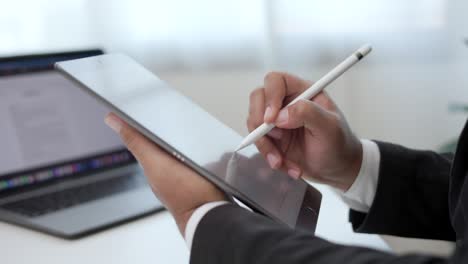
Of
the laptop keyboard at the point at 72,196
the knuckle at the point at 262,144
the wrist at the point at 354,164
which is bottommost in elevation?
the laptop keyboard at the point at 72,196

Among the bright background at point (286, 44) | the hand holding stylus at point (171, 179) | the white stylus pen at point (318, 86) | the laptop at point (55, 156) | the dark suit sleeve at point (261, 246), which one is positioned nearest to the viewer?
the dark suit sleeve at point (261, 246)

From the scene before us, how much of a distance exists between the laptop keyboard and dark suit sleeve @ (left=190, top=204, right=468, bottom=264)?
1.11 ft

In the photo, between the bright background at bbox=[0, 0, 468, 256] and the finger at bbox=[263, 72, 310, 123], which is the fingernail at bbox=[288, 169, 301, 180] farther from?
the bright background at bbox=[0, 0, 468, 256]

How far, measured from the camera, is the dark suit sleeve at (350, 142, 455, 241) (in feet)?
2.01

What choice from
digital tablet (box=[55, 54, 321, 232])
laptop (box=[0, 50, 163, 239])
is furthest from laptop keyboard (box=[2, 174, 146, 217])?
digital tablet (box=[55, 54, 321, 232])

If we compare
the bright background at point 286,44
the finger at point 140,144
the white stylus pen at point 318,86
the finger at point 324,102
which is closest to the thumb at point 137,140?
the finger at point 140,144

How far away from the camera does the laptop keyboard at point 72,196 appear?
703 millimetres

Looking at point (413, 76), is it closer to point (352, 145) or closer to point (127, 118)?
point (352, 145)

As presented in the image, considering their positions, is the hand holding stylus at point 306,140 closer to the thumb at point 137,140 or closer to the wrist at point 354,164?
the wrist at point 354,164

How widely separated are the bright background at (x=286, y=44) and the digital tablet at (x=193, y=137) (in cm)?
44

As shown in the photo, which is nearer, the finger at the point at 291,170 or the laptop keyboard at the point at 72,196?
the finger at the point at 291,170

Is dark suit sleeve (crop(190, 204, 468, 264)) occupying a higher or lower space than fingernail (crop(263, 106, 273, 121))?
lower

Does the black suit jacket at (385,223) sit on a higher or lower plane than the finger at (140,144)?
lower

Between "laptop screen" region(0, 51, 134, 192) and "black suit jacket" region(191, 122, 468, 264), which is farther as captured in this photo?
"laptop screen" region(0, 51, 134, 192)
